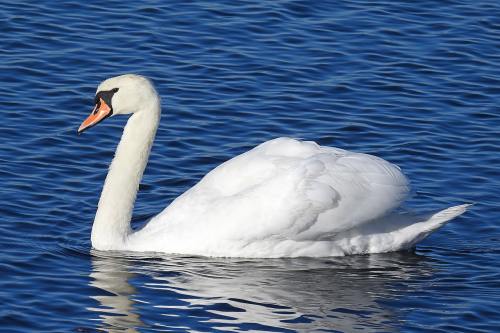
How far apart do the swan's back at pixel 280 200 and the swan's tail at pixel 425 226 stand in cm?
33

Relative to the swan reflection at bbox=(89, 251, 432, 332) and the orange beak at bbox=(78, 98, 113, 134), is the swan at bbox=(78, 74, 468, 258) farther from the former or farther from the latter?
the swan reflection at bbox=(89, 251, 432, 332)

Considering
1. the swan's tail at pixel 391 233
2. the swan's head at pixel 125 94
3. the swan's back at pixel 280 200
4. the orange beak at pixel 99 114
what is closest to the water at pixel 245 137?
the swan's tail at pixel 391 233

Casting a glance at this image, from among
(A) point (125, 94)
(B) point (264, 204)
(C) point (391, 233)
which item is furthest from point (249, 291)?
(A) point (125, 94)

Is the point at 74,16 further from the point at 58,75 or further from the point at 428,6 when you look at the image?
the point at 428,6

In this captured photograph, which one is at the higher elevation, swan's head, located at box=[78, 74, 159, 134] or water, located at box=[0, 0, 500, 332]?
swan's head, located at box=[78, 74, 159, 134]

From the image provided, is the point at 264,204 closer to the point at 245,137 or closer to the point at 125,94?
the point at 125,94

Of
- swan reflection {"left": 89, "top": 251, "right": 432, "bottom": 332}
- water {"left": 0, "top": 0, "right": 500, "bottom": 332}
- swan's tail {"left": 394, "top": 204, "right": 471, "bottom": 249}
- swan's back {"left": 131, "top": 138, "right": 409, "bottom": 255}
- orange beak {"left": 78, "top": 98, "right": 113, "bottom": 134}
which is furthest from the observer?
orange beak {"left": 78, "top": 98, "right": 113, "bottom": 134}

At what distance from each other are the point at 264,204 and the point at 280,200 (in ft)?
0.45

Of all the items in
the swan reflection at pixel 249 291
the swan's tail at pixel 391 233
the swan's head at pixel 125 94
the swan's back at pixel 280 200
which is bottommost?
the swan reflection at pixel 249 291

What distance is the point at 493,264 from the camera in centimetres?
1267

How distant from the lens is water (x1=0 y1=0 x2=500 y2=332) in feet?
37.9

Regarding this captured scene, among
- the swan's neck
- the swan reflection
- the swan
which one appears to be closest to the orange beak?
the swan

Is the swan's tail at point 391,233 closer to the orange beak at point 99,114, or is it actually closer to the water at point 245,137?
the water at point 245,137

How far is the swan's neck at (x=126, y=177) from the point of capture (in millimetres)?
13000
